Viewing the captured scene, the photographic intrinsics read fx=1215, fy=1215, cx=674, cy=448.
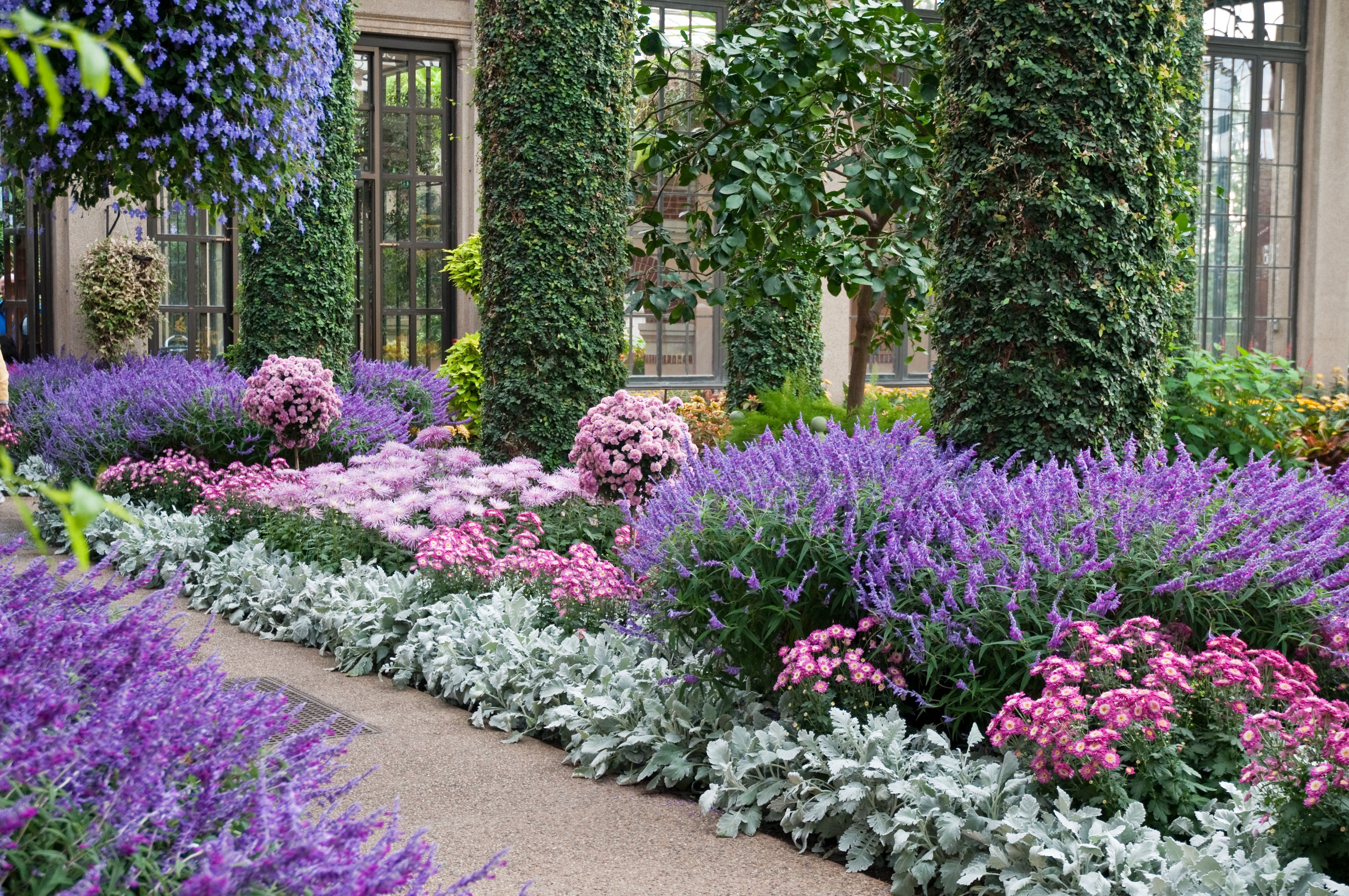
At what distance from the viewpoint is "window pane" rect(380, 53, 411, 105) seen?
12.1 m

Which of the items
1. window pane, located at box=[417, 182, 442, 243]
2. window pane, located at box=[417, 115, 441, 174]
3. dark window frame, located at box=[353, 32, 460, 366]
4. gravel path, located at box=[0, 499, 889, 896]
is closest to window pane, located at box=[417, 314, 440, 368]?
dark window frame, located at box=[353, 32, 460, 366]

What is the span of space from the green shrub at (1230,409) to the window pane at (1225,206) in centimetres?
896

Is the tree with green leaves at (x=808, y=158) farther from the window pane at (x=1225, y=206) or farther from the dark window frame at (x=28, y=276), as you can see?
the window pane at (x=1225, y=206)

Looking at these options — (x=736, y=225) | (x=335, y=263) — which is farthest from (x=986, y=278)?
(x=335, y=263)

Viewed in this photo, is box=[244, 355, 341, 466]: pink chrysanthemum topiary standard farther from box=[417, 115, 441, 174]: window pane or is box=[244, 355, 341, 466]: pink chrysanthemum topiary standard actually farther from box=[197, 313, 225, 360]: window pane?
box=[417, 115, 441, 174]: window pane

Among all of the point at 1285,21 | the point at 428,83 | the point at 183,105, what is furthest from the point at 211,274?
the point at 1285,21

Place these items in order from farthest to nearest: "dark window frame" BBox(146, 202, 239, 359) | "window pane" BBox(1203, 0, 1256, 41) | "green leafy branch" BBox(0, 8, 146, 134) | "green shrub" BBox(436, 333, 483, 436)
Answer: "window pane" BBox(1203, 0, 1256, 41) → "dark window frame" BBox(146, 202, 239, 359) → "green shrub" BBox(436, 333, 483, 436) → "green leafy branch" BBox(0, 8, 146, 134)

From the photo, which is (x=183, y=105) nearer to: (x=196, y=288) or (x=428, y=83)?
(x=196, y=288)

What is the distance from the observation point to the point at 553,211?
632cm

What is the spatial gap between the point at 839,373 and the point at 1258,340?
225 inches

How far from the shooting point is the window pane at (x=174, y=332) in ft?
38.1

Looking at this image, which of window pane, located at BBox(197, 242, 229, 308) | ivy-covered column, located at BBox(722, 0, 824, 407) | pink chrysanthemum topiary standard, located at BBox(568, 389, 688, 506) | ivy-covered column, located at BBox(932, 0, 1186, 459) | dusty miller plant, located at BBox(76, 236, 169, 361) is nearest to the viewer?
ivy-covered column, located at BBox(932, 0, 1186, 459)

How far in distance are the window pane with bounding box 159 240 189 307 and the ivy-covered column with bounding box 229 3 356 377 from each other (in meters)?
3.73

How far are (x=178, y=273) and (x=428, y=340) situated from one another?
2451 mm
